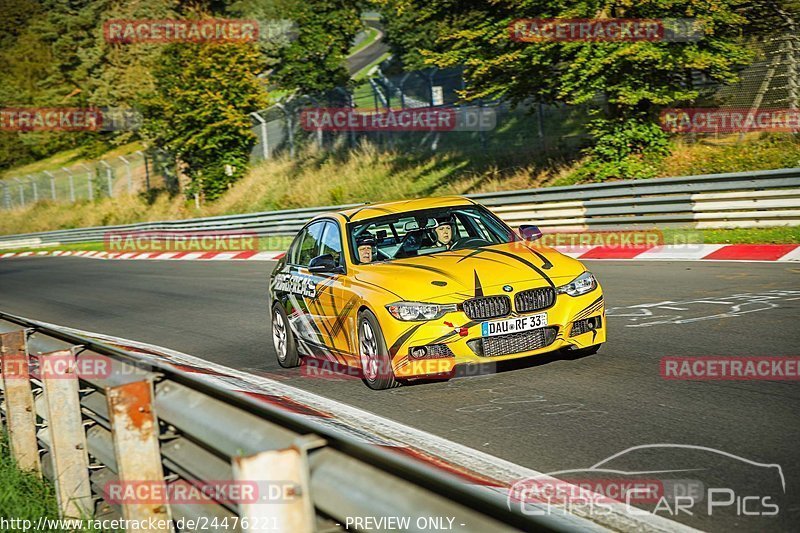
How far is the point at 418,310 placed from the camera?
8.05 metres

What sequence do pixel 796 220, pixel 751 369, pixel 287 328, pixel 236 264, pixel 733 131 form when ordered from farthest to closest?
pixel 236 264 < pixel 733 131 < pixel 796 220 < pixel 287 328 < pixel 751 369

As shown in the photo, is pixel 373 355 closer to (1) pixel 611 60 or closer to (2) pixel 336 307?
(2) pixel 336 307

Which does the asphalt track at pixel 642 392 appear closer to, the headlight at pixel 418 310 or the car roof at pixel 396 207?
the headlight at pixel 418 310

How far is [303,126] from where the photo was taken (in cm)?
4072

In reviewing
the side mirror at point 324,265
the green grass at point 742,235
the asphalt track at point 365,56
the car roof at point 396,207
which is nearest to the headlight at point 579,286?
the car roof at point 396,207

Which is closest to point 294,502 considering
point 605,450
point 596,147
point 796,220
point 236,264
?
point 605,450

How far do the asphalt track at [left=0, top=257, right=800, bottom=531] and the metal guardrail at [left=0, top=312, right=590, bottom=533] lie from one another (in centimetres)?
130

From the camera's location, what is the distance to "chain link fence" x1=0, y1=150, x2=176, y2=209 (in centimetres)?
5384

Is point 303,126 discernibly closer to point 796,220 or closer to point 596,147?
point 596,147

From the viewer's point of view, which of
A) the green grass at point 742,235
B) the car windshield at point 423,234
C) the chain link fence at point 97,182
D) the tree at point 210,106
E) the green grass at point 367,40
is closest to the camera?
the car windshield at point 423,234

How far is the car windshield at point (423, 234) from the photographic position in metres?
9.40

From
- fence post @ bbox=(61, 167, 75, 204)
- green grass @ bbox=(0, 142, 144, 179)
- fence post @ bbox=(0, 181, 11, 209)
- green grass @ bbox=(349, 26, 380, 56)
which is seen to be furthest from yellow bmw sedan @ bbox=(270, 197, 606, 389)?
green grass @ bbox=(349, 26, 380, 56)

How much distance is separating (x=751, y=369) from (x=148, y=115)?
43095 mm

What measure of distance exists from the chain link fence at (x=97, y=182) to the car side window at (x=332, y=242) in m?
41.5
